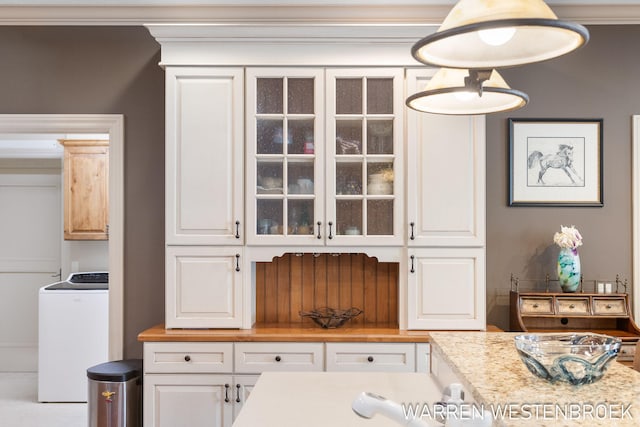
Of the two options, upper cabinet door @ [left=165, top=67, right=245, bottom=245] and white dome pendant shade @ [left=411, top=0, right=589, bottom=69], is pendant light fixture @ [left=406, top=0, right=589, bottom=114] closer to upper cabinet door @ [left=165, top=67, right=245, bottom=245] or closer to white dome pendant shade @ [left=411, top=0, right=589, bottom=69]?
white dome pendant shade @ [left=411, top=0, right=589, bottom=69]

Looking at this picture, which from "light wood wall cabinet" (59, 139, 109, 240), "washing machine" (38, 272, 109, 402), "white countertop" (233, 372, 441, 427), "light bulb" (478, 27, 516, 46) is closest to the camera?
"light bulb" (478, 27, 516, 46)

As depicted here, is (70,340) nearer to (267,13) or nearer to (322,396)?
(267,13)

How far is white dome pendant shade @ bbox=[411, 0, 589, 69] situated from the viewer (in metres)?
1.16

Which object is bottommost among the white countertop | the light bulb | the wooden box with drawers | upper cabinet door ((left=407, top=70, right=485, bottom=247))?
the white countertop

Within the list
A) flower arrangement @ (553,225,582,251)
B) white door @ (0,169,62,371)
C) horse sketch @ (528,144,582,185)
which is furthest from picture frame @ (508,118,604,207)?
white door @ (0,169,62,371)

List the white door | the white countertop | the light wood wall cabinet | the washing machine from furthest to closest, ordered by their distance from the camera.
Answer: the white door, the light wood wall cabinet, the washing machine, the white countertop

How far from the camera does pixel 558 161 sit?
3.30 m

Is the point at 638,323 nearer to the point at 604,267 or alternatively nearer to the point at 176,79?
the point at 604,267

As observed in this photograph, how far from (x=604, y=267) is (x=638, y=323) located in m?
0.39

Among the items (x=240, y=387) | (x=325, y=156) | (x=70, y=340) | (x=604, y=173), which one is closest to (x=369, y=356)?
(x=240, y=387)

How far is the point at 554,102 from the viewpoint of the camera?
3309 millimetres

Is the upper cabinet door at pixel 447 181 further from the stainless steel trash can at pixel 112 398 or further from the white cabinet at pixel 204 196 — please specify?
the stainless steel trash can at pixel 112 398

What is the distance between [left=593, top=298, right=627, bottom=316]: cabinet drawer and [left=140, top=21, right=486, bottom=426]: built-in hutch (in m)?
0.69

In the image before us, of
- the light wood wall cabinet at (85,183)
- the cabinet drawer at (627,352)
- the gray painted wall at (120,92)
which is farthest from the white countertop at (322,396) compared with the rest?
the light wood wall cabinet at (85,183)
